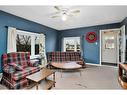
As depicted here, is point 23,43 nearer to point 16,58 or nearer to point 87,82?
point 16,58

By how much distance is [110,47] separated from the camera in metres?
5.76

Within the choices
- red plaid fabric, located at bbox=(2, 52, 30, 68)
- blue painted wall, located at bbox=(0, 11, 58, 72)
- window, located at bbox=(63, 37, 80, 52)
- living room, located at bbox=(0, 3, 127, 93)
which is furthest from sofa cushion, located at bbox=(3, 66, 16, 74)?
window, located at bbox=(63, 37, 80, 52)

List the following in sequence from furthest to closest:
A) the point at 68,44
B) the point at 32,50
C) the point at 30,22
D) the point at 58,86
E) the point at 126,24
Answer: the point at 68,44 → the point at 32,50 → the point at 30,22 → the point at 126,24 → the point at 58,86

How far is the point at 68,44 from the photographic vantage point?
6691mm

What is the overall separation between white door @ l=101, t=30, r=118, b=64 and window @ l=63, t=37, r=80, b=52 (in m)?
1.45

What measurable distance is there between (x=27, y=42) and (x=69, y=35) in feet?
9.15

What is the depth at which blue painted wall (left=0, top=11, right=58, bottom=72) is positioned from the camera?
3.28 m

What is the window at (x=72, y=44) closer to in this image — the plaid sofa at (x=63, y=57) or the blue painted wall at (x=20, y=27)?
the blue painted wall at (x=20, y=27)

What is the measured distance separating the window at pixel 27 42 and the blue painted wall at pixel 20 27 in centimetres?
24

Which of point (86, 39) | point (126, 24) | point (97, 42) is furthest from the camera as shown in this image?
point (86, 39)

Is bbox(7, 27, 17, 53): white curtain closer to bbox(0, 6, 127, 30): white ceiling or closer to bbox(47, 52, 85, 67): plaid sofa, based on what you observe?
bbox(0, 6, 127, 30): white ceiling

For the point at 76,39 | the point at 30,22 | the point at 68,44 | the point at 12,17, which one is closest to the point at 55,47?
the point at 68,44

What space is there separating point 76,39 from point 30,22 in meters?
2.98

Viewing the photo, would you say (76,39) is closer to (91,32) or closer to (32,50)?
(91,32)
